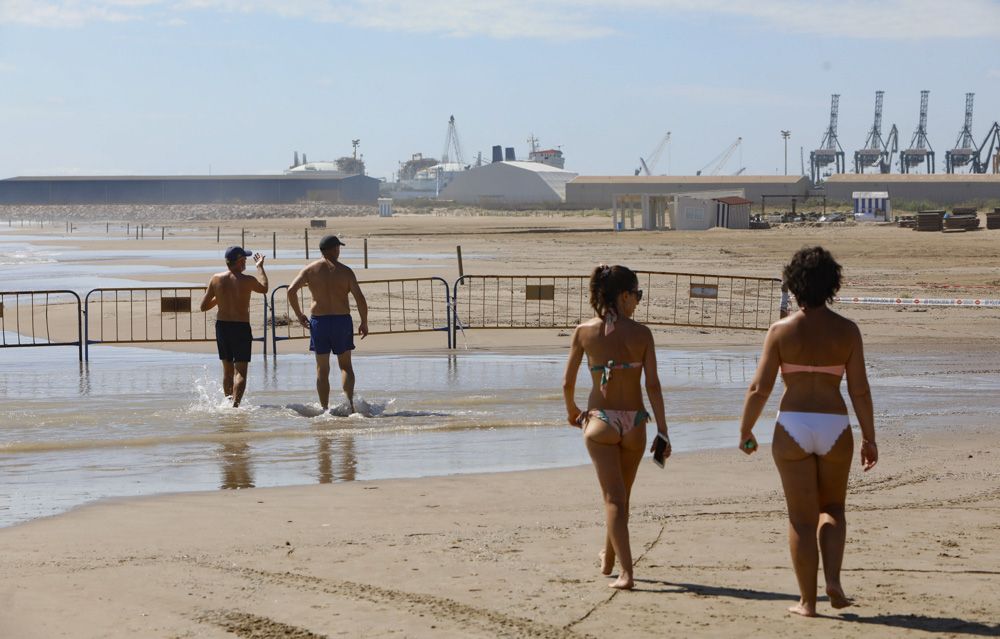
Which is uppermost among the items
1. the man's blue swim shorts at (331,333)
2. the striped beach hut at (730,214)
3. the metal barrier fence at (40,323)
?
the striped beach hut at (730,214)

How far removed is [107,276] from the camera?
115 ft

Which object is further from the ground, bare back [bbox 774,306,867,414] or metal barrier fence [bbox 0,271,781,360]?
bare back [bbox 774,306,867,414]

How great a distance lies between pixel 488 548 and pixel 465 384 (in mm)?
7870

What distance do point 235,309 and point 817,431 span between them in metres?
8.27

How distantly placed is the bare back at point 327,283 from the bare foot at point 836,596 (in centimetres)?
715

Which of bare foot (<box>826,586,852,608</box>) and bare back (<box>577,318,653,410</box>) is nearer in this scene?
bare foot (<box>826,586,852,608</box>)

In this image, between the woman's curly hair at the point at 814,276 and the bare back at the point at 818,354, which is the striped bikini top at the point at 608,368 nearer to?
the bare back at the point at 818,354

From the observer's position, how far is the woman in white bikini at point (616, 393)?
238 inches

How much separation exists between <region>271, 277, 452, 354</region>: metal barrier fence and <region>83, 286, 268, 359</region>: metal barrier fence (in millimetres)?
389

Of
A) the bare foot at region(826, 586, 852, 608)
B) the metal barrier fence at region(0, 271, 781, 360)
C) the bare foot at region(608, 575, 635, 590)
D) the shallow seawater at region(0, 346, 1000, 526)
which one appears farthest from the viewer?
the metal barrier fence at region(0, 271, 781, 360)

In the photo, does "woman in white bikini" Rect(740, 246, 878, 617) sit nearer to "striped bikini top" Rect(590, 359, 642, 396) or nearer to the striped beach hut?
"striped bikini top" Rect(590, 359, 642, 396)

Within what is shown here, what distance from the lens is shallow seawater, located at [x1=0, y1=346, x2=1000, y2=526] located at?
31.7 ft

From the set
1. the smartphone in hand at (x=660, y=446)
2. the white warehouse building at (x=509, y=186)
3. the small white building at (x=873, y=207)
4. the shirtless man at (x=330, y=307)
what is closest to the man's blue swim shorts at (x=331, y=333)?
the shirtless man at (x=330, y=307)

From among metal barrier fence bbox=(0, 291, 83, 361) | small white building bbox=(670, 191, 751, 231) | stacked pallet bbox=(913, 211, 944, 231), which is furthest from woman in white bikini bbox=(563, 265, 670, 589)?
small white building bbox=(670, 191, 751, 231)
